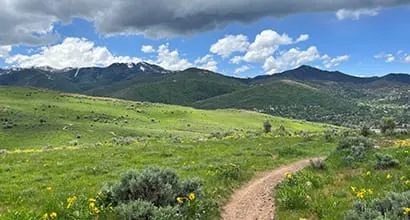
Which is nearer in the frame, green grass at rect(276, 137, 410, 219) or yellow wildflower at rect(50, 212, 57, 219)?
yellow wildflower at rect(50, 212, 57, 219)

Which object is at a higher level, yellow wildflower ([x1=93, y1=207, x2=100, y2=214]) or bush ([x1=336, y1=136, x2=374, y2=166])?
yellow wildflower ([x1=93, y1=207, x2=100, y2=214])

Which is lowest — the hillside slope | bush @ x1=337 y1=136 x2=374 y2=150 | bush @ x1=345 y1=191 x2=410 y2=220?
the hillside slope

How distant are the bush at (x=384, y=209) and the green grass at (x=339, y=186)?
0.78 metres

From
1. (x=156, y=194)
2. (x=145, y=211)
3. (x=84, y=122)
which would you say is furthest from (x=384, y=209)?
(x=84, y=122)

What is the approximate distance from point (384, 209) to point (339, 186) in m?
A: 6.29

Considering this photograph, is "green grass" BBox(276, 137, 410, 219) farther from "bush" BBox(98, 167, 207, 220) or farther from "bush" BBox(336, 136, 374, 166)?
"bush" BBox(98, 167, 207, 220)

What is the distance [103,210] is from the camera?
40.9 feet

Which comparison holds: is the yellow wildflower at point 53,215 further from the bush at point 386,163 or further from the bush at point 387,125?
the bush at point 387,125

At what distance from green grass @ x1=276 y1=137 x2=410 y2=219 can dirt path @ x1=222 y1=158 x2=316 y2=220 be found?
48cm

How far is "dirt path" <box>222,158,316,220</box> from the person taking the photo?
13.9m

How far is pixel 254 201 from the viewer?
1565cm

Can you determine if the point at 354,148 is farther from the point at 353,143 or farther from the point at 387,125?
the point at 387,125

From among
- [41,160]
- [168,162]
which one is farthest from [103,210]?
[41,160]

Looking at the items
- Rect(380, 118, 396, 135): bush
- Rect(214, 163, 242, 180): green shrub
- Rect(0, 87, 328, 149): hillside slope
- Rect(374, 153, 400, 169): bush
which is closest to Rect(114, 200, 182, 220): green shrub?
Rect(214, 163, 242, 180): green shrub
